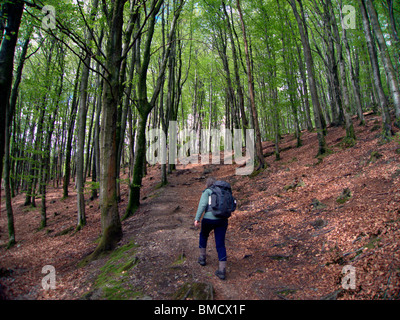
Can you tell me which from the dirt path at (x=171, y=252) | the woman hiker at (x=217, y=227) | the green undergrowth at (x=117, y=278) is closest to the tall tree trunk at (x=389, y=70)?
the dirt path at (x=171, y=252)

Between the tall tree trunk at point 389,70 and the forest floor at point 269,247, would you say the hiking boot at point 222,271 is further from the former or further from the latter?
the tall tree trunk at point 389,70

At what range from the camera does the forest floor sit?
353 centimetres

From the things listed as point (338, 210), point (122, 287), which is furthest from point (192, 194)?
point (122, 287)

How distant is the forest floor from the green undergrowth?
2 cm

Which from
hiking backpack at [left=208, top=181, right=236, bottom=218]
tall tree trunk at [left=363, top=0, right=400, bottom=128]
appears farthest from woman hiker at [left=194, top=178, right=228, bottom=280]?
tall tree trunk at [left=363, top=0, right=400, bottom=128]

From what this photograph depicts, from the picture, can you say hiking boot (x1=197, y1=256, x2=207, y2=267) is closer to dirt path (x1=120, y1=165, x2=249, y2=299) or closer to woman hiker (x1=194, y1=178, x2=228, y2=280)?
dirt path (x1=120, y1=165, x2=249, y2=299)

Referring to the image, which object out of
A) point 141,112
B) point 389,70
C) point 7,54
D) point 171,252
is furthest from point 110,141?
point 389,70

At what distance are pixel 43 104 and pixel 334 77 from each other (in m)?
16.7

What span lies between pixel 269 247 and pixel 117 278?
3.52 meters

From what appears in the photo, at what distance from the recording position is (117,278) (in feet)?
13.2

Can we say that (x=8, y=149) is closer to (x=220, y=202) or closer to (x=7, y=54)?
(x=7, y=54)

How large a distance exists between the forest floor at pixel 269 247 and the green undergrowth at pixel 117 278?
Answer: 0.8 inches

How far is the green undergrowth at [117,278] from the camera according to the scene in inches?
138
